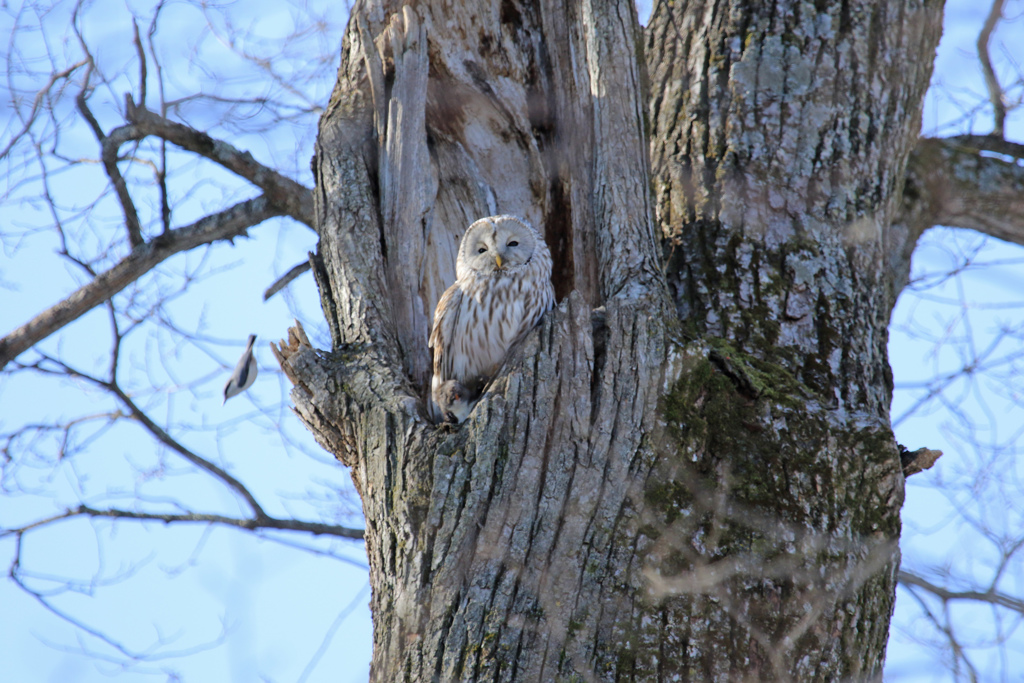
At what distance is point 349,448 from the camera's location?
8.77ft

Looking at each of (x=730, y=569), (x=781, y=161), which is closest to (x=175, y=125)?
(x=781, y=161)

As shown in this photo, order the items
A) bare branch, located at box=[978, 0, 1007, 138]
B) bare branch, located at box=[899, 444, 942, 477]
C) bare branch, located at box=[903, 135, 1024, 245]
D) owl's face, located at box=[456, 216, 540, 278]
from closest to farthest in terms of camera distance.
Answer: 1. bare branch, located at box=[899, 444, 942, 477]
2. owl's face, located at box=[456, 216, 540, 278]
3. bare branch, located at box=[903, 135, 1024, 245]
4. bare branch, located at box=[978, 0, 1007, 138]

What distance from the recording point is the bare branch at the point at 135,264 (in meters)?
3.62

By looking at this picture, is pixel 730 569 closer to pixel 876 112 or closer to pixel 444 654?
pixel 444 654

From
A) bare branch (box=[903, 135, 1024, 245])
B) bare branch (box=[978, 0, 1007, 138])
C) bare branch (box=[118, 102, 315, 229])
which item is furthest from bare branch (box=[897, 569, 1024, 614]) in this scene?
bare branch (box=[118, 102, 315, 229])

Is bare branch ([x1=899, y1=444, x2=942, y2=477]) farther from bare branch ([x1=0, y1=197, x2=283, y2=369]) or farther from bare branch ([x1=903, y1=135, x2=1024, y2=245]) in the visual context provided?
bare branch ([x1=0, y1=197, x2=283, y2=369])

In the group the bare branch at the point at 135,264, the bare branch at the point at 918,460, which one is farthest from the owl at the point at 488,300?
the bare branch at the point at 918,460

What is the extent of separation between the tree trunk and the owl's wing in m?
0.15

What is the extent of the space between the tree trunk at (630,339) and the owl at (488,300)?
12cm

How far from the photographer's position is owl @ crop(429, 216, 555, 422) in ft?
11.2

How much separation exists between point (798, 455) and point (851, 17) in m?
1.98

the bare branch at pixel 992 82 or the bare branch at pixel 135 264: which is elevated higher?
the bare branch at pixel 992 82

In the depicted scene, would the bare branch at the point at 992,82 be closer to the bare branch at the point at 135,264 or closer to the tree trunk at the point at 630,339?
the tree trunk at the point at 630,339

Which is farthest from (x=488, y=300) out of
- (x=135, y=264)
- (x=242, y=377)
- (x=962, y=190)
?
(x=962, y=190)
